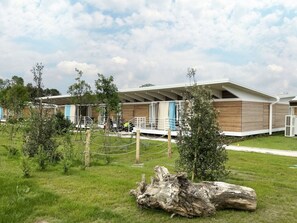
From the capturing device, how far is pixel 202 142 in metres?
5.55

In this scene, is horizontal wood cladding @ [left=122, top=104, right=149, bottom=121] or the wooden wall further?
horizontal wood cladding @ [left=122, top=104, right=149, bottom=121]

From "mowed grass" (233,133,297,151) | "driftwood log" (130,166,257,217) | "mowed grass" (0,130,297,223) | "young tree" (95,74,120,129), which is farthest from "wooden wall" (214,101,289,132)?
"driftwood log" (130,166,257,217)

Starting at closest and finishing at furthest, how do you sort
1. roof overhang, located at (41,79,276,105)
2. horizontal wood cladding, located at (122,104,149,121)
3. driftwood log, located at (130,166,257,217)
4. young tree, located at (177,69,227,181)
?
driftwood log, located at (130,166,257,217) < young tree, located at (177,69,227,181) < roof overhang, located at (41,79,276,105) < horizontal wood cladding, located at (122,104,149,121)

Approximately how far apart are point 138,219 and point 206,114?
2.39 meters

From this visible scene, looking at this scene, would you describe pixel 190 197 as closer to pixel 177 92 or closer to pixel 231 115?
pixel 231 115

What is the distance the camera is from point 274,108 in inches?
806

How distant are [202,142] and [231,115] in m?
11.9

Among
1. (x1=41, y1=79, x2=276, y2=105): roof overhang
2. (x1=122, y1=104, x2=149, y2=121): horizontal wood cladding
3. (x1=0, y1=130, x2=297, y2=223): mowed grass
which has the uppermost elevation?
(x1=41, y1=79, x2=276, y2=105): roof overhang

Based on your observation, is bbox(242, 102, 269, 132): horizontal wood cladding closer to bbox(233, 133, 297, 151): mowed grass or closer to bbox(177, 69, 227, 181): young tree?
bbox(233, 133, 297, 151): mowed grass

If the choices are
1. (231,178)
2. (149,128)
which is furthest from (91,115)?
(231,178)

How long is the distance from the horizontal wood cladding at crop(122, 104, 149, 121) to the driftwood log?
1769 centimetres

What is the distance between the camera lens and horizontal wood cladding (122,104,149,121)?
22328mm

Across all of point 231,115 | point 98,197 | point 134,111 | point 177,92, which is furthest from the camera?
point 134,111

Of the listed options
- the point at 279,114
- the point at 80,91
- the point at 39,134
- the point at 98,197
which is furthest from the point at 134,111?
the point at 98,197
